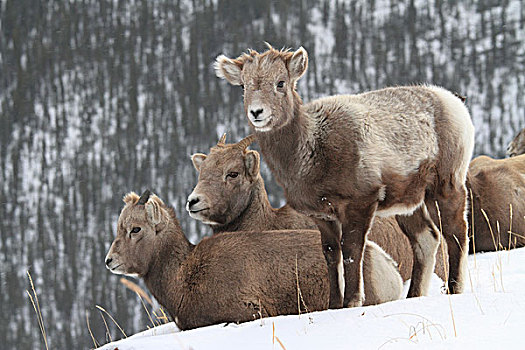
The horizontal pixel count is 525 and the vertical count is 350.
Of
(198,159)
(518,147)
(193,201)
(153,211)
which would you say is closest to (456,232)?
(193,201)

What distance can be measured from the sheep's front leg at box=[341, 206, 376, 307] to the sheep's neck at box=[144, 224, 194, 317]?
2.01 m

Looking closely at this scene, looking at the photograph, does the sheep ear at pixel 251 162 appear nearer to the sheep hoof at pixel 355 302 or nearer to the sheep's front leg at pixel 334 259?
the sheep's front leg at pixel 334 259

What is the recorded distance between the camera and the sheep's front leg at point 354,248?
5434 mm

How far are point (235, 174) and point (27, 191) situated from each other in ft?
453

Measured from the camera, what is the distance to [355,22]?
16625cm

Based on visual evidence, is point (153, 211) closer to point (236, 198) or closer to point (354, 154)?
point (236, 198)

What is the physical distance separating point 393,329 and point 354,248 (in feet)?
3.39

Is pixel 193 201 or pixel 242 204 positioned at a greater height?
pixel 193 201

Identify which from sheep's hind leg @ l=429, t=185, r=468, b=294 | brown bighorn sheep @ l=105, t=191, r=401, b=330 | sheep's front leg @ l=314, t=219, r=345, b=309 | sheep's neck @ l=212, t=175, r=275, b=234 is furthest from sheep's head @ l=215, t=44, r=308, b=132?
sheep's neck @ l=212, t=175, r=275, b=234

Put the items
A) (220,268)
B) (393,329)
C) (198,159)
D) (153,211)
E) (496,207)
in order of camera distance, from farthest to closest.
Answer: (496,207), (198,159), (153,211), (220,268), (393,329)

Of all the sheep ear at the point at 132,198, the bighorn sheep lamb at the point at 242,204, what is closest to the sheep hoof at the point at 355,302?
the bighorn sheep lamb at the point at 242,204

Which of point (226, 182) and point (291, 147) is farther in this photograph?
point (226, 182)

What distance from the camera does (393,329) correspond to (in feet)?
14.8

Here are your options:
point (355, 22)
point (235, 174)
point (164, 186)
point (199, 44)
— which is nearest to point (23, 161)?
point (164, 186)
